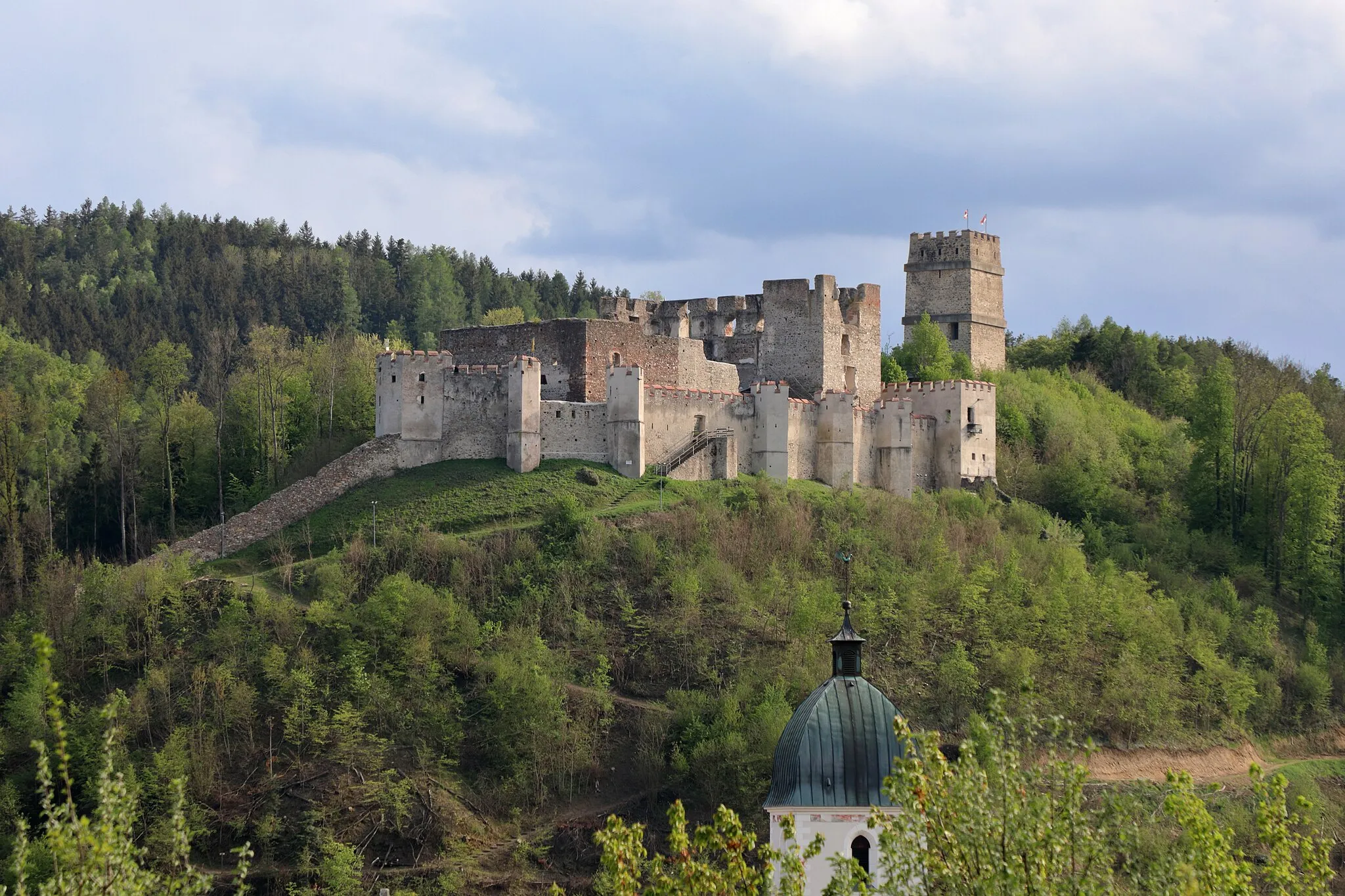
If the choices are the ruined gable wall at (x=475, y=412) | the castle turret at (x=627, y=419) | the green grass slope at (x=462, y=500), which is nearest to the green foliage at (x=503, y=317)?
the ruined gable wall at (x=475, y=412)

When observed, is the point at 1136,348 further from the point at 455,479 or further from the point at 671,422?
the point at 455,479

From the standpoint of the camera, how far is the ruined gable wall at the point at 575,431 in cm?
6169

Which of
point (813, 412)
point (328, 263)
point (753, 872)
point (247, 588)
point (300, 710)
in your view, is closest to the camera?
point (753, 872)

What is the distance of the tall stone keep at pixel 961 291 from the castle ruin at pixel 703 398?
31.7 ft

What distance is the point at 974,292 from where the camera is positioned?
269 ft

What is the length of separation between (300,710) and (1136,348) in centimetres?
4676

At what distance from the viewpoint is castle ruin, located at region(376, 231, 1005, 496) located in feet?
203

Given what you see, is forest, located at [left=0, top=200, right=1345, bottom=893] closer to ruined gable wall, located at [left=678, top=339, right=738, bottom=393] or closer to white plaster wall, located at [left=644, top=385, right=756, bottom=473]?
white plaster wall, located at [left=644, top=385, right=756, bottom=473]

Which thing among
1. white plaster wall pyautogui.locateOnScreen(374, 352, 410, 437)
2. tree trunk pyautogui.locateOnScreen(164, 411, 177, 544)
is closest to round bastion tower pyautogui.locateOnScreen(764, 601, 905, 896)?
white plaster wall pyautogui.locateOnScreen(374, 352, 410, 437)

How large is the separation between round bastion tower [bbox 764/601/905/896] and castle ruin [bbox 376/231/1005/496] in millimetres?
21753

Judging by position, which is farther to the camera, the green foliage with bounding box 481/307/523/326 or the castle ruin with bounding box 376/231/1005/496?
the green foliage with bounding box 481/307/523/326

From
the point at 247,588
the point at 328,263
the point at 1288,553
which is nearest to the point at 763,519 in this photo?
the point at 247,588

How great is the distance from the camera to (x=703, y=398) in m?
63.0

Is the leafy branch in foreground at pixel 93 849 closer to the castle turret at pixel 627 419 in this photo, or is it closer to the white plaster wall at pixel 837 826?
the white plaster wall at pixel 837 826
